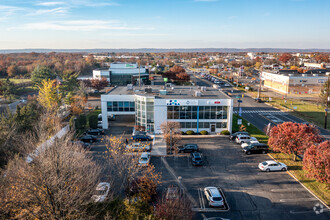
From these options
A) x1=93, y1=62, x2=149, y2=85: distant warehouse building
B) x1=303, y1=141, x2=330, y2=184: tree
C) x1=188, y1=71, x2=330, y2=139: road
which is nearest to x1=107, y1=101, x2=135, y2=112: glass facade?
x1=188, y1=71, x2=330, y2=139: road

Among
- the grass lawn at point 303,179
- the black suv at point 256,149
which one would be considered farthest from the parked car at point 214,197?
→ the black suv at point 256,149

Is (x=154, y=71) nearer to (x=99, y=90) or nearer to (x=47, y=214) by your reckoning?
(x=99, y=90)

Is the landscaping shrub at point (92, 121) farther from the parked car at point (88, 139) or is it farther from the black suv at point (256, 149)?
the black suv at point (256, 149)

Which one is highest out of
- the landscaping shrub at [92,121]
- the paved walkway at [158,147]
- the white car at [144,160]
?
the landscaping shrub at [92,121]

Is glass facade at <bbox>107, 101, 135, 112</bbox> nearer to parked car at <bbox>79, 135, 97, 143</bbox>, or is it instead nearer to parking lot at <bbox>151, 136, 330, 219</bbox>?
parked car at <bbox>79, 135, 97, 143</bbox>

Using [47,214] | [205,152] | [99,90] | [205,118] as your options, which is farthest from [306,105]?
[47,214]

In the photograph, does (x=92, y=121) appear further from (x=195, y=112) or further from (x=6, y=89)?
(x=6, y=89)

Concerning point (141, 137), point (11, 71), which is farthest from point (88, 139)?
point (11, 71)
